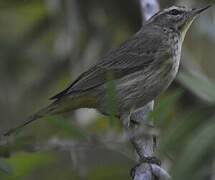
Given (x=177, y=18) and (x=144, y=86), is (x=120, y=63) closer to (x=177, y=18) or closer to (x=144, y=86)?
(x=144, y=86)

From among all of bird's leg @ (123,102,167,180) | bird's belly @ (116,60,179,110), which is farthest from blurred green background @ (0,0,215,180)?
bird's leg @ (123,102,167,180)

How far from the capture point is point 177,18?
5.58 m

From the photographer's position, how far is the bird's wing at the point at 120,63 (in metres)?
5.05

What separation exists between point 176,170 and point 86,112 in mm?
3583

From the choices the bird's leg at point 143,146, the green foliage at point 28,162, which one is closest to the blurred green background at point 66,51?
the bird's leg at point 143,146

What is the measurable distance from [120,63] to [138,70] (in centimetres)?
16

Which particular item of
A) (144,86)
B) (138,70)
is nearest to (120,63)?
(138,70)

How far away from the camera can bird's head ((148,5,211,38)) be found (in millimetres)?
5496

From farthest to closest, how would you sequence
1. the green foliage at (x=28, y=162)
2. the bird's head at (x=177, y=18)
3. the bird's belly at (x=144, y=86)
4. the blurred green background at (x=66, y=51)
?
the blurred green background at (x=66, y=51) < the bird's head at (x=177, y=18) < the bird's belly at (x=144, y=86) < the green foliage at (x=28, y=162)

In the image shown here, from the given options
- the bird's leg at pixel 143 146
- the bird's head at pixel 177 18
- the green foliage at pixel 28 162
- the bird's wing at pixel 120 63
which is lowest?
the bird's leg at pixel 143 146

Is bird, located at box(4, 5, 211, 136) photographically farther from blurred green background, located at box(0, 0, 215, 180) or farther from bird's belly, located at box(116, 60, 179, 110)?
blurred green background, located at box(0, 0, 215, 180)

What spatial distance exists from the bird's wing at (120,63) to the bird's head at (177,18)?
0.17m

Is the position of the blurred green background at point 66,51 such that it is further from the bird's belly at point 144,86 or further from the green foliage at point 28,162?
the green foliage at point 28,162

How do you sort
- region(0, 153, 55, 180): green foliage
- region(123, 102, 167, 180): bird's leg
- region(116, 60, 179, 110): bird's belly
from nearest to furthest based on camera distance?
region(123, 102, 167, 180): bird's leg
region(0, 153, 55, 180): green foliage
region(116, 60, 179, 110): bird's belly
